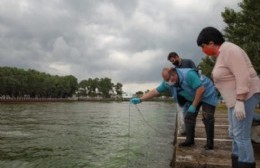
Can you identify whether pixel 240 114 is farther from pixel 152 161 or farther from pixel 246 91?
pixel 152 161

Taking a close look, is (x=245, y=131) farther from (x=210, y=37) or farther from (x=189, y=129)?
(x=189, y=129)

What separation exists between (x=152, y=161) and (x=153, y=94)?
168 inches

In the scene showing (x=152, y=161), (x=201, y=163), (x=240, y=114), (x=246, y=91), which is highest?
(x=246, y=91)

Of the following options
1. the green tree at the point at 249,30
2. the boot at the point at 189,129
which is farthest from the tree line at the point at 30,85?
the boot at the point at 189,129

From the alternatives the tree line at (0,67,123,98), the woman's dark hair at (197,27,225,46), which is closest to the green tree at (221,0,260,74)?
the woman's dark hair at (197,27,225,46)

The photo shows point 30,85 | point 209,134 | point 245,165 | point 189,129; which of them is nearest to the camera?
point 245,165

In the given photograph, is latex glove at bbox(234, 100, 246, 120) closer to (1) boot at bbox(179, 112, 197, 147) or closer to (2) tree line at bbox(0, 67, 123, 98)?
(1) boot at bbox(179, 112, 197, 147)

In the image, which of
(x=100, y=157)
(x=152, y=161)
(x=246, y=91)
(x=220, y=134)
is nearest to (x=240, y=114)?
(x=246, y=91)

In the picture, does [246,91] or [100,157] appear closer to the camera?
[246,91]

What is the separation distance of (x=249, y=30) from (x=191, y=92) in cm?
2871

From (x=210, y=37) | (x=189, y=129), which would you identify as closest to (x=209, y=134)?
(x=189, y=129)

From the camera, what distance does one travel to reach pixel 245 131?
14.4 ft

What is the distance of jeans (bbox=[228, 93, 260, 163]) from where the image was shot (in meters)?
4.36

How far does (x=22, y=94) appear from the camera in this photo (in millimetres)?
149750
